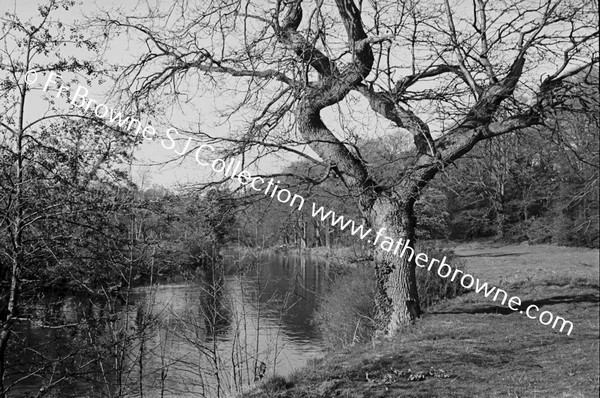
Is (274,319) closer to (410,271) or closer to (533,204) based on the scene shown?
(410,271)

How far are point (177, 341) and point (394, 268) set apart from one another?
6057 millimetres

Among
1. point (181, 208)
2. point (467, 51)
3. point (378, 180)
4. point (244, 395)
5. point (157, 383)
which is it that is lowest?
point (157, 383)

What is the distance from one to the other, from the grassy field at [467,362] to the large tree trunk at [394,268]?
466mm

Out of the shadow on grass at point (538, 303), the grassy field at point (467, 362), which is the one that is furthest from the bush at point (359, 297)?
the grassy field at point (467, 362)

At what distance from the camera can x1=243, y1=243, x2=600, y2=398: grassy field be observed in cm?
663

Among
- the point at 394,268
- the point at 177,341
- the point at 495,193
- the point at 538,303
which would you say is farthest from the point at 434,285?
the point at 177,341

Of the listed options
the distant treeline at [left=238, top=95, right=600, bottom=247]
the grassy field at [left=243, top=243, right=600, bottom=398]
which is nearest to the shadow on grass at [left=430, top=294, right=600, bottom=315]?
the grassy field at [left=243, top=243, right=600, bottom=398]

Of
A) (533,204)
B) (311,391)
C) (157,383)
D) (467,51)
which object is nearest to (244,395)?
(311,391)

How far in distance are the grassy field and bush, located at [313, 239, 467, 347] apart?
2.07 metres

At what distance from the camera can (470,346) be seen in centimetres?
864

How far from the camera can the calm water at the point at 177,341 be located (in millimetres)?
6699

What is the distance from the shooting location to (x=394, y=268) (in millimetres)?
10602

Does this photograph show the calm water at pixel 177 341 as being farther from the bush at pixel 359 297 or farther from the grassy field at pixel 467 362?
the grassy field at pixel 467 362

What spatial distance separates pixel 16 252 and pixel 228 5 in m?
4.37
